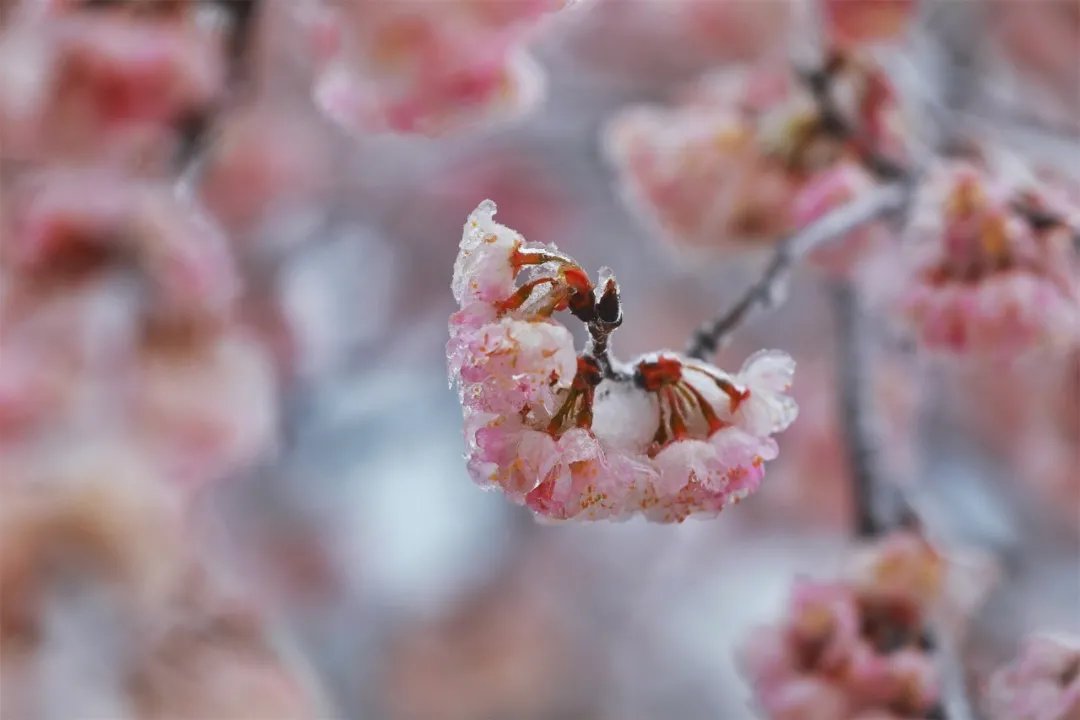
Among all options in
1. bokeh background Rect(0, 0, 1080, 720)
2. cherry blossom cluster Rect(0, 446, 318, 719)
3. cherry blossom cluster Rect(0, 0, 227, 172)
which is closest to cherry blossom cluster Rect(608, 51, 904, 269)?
bokeh background Rect(0, 0, 1080, 720)

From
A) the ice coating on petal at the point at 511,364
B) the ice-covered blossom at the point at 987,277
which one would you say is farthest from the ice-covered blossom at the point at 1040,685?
the ice coating on petal at the point at 511,364

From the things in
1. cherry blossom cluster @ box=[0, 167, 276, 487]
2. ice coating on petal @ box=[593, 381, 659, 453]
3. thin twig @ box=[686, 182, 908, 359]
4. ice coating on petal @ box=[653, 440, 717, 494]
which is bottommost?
ice coating on petal @ box=[653, 440, 717, 494]

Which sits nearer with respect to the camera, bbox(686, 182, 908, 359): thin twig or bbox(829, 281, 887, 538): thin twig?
bbox(686, 182, 908, 359): thin twig

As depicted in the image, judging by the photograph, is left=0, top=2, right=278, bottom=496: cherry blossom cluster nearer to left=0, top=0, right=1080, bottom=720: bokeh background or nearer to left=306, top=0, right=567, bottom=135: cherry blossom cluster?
left=0, top=0, right=1080, bottom=720: bokeh background

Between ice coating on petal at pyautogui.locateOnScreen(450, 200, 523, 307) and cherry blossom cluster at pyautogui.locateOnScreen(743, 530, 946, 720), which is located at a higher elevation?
ice coating on petal at pyautogui.locateOnScreen(450, 200, 523, 307)

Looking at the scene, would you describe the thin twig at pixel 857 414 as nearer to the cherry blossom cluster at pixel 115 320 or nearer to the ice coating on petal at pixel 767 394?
the ice coating on petal at pixel 767 394

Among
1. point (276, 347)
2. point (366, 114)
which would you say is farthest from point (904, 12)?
point (276, 347)

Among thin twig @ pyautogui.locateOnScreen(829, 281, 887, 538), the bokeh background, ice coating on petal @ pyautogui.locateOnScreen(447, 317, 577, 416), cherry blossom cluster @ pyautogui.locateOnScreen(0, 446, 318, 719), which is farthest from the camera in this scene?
the bokeh background
